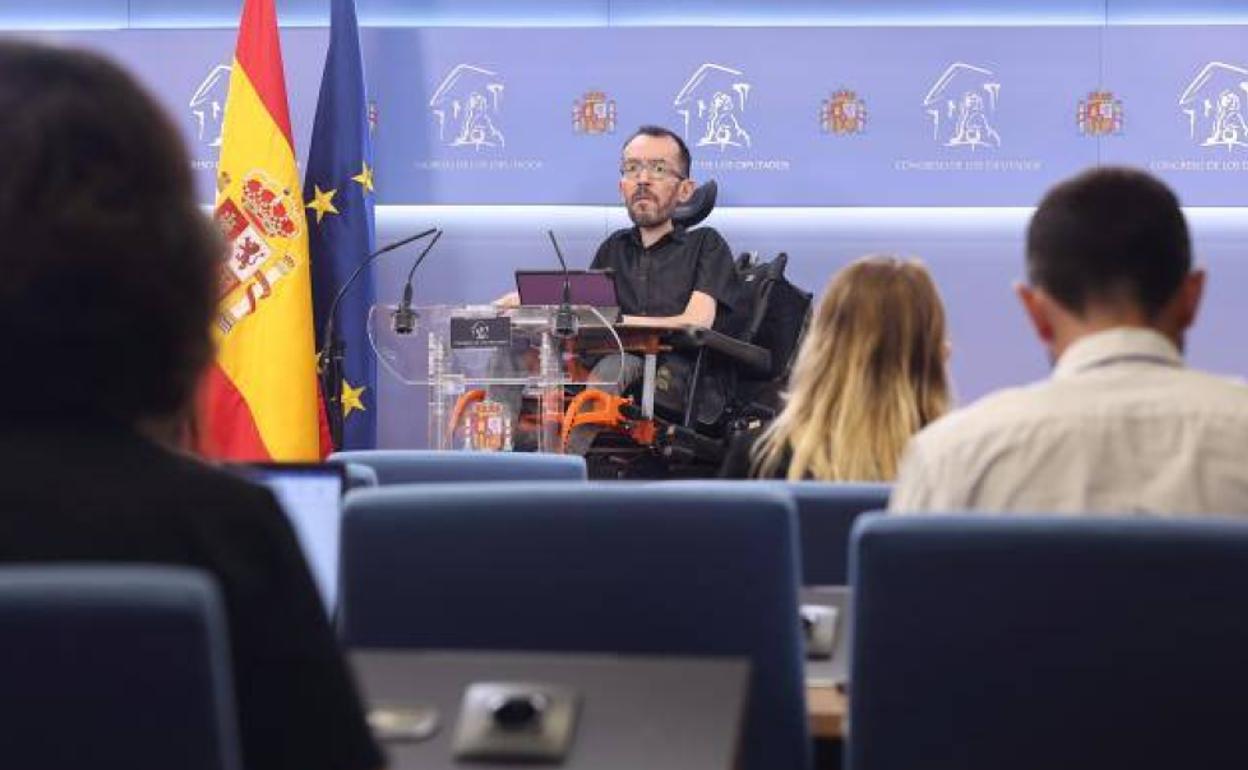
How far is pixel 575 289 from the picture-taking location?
545cm

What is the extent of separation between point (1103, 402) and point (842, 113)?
17.2ft

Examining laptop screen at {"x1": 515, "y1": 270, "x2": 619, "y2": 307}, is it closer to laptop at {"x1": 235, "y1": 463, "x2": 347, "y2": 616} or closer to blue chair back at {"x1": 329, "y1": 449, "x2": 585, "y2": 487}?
blue chair back at {"x1": 329, "y1": 449, "x2": 585, "y2": 487}

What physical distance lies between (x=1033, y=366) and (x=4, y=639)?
661 cm

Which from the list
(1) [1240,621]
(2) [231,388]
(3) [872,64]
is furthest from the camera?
(3) [872,64]

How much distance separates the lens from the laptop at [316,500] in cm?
207

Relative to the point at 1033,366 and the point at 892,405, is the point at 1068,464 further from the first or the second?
the point at 1033,366

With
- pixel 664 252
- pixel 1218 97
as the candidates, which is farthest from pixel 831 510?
pixel 1218 97

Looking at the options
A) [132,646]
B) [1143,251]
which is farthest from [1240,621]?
[132,646]

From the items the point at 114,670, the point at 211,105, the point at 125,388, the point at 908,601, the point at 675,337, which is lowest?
the point at 675,337

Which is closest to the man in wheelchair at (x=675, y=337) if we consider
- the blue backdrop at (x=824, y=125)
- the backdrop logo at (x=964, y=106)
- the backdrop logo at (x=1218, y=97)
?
the blue backdrop at (x=824, y=125)

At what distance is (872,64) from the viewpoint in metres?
7.02

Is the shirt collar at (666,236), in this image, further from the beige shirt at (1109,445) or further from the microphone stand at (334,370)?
the beige shirt at (1109,445)

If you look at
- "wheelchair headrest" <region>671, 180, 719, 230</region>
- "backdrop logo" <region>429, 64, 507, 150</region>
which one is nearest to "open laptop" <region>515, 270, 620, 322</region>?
"wheelchair headrest" <region>671, 180, 719, 230</region>

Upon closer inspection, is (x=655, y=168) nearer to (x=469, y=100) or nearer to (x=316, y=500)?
(x=469, y=100)
